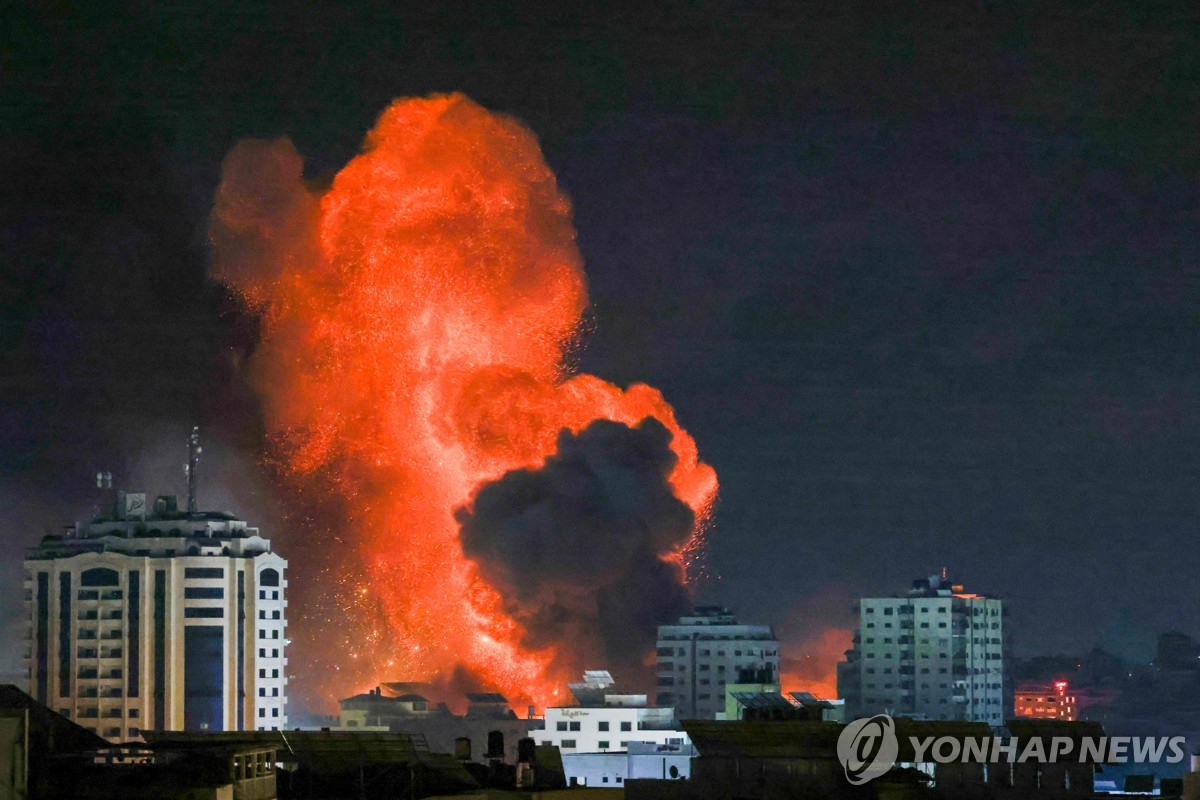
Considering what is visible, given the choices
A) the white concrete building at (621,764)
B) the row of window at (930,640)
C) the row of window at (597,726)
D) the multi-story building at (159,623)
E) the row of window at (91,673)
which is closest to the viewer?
the white concrete building at (621,764)

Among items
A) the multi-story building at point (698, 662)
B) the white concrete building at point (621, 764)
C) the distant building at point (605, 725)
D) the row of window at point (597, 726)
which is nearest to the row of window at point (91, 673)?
the distant building at point (605, 725)

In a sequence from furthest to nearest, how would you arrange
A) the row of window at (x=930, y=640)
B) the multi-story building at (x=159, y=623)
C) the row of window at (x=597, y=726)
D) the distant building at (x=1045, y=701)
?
the distant building at (x=1045, y=701)
the row of window at (x=930, y=640)
the multi-story building at (x=159, y=623)
the row of window at (x=597, y=726)

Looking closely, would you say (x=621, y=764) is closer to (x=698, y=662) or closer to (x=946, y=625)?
(x=698, y=662)

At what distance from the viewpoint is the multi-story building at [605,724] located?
4592 inches

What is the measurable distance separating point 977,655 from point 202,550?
47895 millimetres

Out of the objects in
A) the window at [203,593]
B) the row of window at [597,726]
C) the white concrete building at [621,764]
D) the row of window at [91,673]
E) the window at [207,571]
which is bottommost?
the white concrete building at [621,764]

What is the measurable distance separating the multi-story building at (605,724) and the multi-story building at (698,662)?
1242cm

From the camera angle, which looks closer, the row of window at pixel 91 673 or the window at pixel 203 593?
the row of window at pixel 91 673

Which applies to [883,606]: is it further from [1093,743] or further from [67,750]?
[67,750]

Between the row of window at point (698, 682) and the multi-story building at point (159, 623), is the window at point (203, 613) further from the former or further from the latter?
the row of window at point (698, 682)

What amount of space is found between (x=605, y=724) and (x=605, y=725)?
70mm

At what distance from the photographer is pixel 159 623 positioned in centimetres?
12075

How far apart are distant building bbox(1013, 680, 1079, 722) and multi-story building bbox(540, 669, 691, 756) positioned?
60211mm

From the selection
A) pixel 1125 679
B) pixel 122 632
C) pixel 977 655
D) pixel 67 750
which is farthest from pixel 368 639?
pixel 67 750
